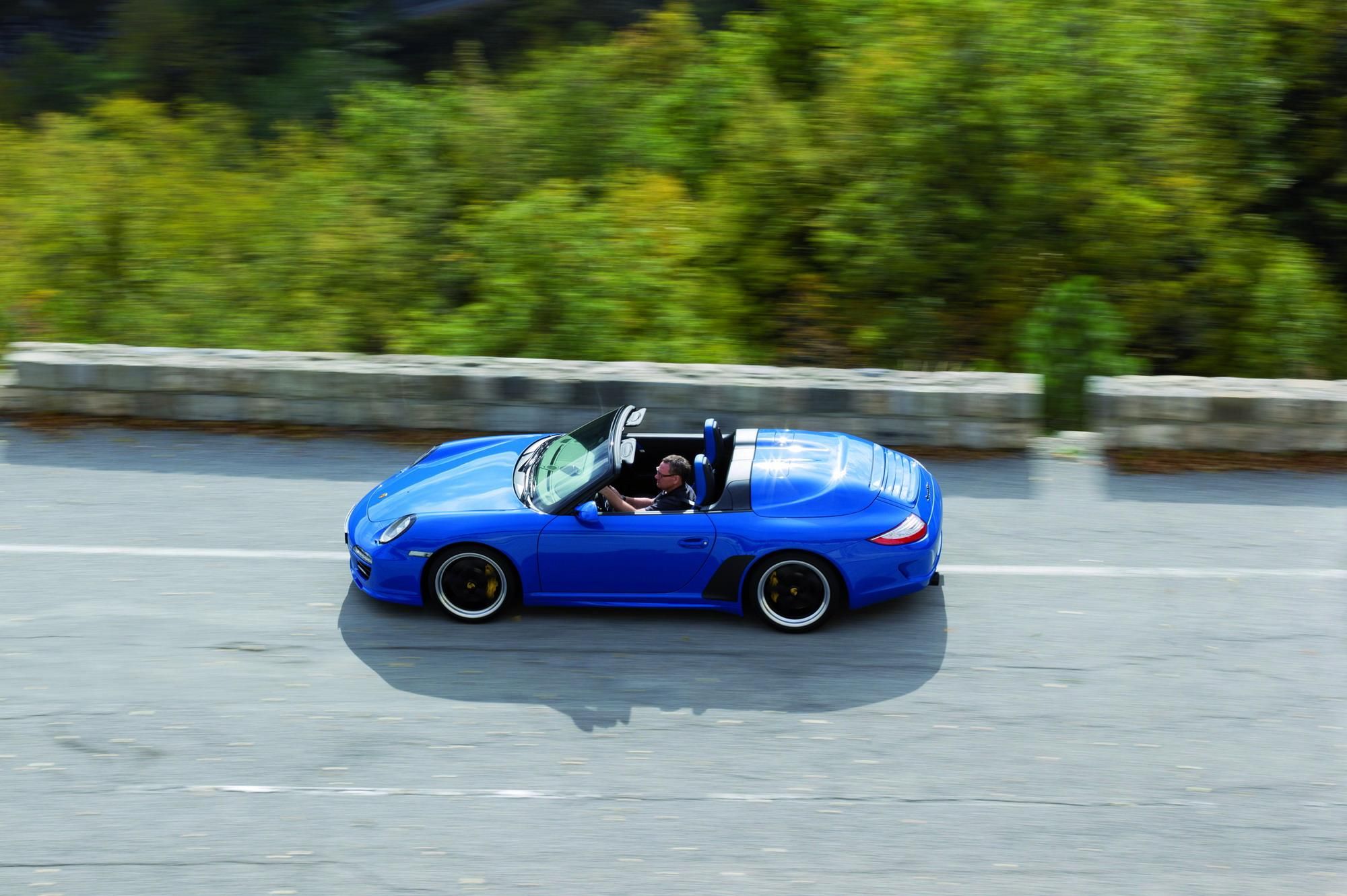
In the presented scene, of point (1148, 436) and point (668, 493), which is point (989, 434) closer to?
point (1148, 436)

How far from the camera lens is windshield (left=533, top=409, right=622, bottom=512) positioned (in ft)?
23.0

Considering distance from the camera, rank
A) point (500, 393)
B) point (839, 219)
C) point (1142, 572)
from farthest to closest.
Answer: point (839, 219) < point (500, 393) < point (1142, 572)

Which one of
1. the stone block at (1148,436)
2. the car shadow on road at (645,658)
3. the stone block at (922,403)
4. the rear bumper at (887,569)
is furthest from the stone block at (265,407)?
the stone block at (1148,436)

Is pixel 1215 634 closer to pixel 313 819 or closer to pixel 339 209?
pixel 313 819

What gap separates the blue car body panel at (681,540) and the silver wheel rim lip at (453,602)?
0.31 feet

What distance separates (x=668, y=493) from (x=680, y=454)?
0.70m

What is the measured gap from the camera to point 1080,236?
12.2 m

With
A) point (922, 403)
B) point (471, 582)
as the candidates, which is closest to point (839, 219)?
point (922, 403)

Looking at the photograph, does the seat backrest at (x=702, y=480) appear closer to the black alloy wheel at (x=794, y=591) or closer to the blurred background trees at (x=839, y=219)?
the black alloy wheel at (x=794, y=591)

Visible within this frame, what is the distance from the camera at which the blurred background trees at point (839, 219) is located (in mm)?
12008

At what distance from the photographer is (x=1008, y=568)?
25.8ft

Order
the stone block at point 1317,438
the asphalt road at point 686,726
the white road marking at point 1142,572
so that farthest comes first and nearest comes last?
the stone block at point 1317,438, the white road marking at point 1142,572, the asphalt road at point 686,726

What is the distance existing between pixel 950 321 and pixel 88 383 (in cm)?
763

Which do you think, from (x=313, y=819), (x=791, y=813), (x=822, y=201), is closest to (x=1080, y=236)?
(x=822, y=201)
